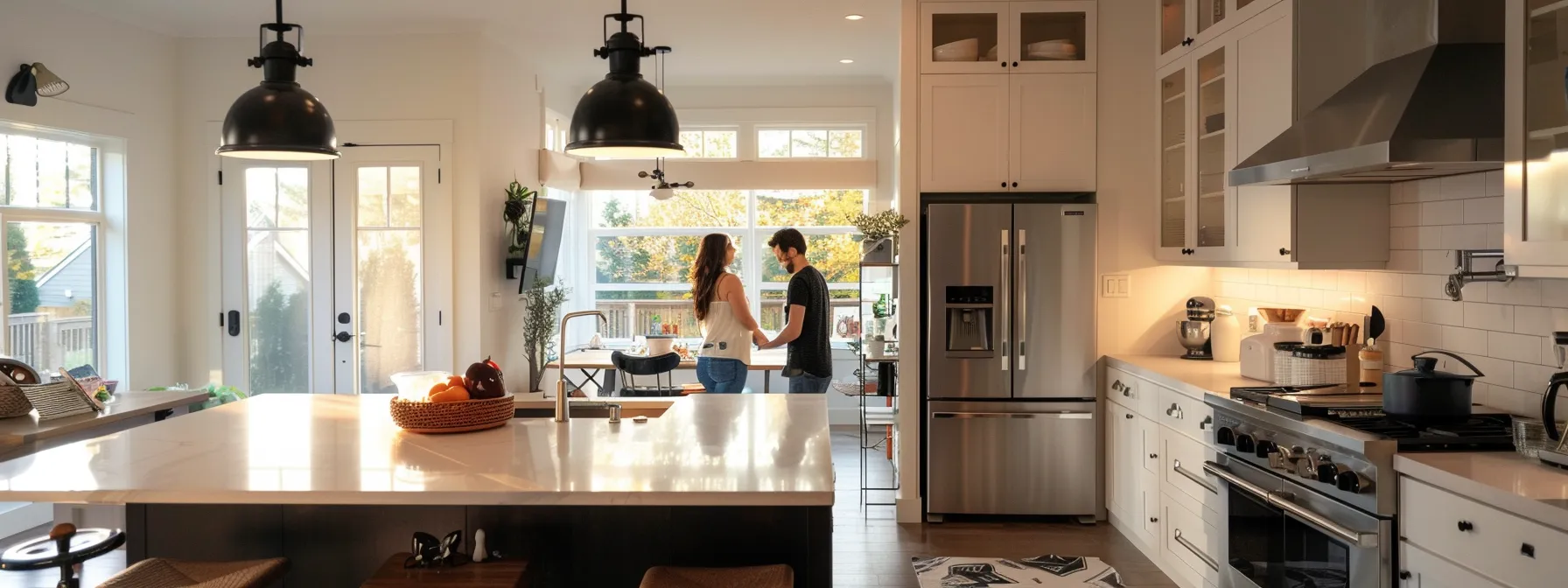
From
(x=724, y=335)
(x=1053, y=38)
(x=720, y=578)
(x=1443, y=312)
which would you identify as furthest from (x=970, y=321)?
(x=720, y=578)

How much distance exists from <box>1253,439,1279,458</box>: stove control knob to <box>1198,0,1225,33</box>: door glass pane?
73.6 inches

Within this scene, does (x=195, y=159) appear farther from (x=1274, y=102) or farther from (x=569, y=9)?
(x=1274, y=102)

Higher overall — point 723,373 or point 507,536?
point 723,373

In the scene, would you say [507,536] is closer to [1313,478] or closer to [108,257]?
[1313,478]

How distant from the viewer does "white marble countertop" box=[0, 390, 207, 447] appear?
3419mm

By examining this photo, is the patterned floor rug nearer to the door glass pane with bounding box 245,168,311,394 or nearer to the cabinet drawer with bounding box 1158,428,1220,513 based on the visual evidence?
the cabinet drawer with bounding box 1158,428,1220,513

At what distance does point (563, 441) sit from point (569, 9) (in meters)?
3.35

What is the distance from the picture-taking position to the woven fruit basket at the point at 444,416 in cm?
290

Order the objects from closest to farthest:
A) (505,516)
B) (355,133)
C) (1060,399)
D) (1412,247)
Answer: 1. (505,516)
2. (1412,247)
3. (1060,399)
4. (355,133)

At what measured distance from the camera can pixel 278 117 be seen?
2871 millimetres

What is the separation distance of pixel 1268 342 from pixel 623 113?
265 cm

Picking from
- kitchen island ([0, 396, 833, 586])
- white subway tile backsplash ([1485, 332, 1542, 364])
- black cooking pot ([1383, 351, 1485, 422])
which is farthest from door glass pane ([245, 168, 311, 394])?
white subway tile backsplash ([1485, 332, 1542, 364])

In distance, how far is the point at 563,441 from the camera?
9.14ft

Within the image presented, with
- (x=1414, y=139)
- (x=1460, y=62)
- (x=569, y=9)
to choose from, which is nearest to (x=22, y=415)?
(x=569, y=9)
